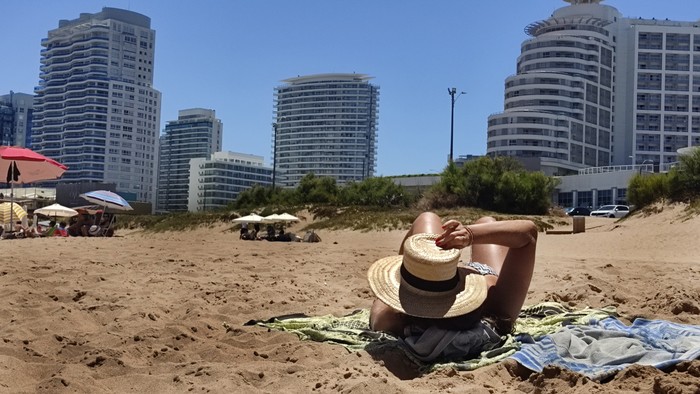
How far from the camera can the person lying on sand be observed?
3.66m

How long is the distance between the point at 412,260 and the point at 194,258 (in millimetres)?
4896

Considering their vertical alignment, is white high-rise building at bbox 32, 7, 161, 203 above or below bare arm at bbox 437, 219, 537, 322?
above

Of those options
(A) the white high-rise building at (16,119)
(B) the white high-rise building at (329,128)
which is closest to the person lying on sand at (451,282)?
(B) the white high-rise building at (329,128)

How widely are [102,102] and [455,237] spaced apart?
113487 millimetres

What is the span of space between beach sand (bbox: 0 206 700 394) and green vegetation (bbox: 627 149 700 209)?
38.9 feet

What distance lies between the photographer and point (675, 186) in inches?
747

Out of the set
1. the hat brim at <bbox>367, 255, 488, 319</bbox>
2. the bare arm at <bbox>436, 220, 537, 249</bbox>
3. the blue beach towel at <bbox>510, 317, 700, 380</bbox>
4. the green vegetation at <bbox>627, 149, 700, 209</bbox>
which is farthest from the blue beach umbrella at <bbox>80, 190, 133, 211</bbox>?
the green vegetation at <bbox>627, 149, 700, 209</bbox>

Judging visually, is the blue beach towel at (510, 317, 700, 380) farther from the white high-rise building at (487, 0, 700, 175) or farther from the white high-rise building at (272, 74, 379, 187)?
the white high-rise building at (272, 74, 379, 187)

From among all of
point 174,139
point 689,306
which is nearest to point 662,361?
point 689,306

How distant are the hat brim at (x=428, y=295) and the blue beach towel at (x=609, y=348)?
1.30 ft

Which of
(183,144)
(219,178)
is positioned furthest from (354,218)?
(183,144)

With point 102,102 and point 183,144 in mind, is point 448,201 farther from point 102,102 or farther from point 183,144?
point 183,144

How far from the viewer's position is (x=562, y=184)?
6066 cm

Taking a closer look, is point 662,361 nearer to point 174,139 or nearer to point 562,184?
point 562,184
